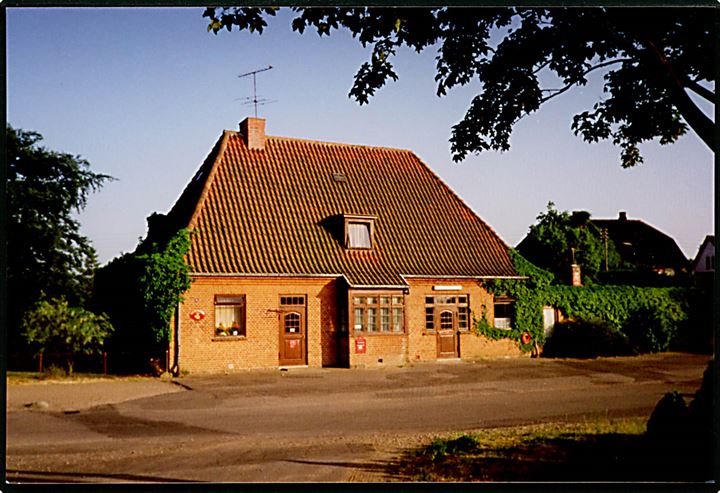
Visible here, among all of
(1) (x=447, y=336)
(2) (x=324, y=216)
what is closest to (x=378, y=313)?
(1) (x=447, y=336)

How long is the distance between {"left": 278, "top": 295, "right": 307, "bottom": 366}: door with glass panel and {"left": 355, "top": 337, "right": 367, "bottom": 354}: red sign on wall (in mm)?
1260

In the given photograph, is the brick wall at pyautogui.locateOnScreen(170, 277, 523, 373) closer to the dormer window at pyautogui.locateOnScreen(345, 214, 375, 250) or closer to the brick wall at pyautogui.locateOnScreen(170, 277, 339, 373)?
the brick wall at pyautogui.locateOnScreen(170, 277, 339, 373)

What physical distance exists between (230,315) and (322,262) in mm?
2638

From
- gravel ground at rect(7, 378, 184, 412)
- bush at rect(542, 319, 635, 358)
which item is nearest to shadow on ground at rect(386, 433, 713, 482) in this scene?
gravel ground at rect(7, 378, 184, 412)

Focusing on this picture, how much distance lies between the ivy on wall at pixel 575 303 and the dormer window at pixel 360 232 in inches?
132

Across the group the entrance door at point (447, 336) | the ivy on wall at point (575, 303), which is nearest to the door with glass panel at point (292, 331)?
the entrance door at point (447, 336)

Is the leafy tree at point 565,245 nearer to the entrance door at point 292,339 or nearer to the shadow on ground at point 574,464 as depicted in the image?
the shadow on ground at point 574,464

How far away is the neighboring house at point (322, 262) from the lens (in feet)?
54.3

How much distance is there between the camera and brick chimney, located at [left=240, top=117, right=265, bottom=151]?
18.6 m

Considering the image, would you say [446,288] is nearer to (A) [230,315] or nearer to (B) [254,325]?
(B) [254,325]

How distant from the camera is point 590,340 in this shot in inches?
581

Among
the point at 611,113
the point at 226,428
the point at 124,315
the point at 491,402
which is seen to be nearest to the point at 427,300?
the point at 491,402

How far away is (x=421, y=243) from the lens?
58.3 feet
